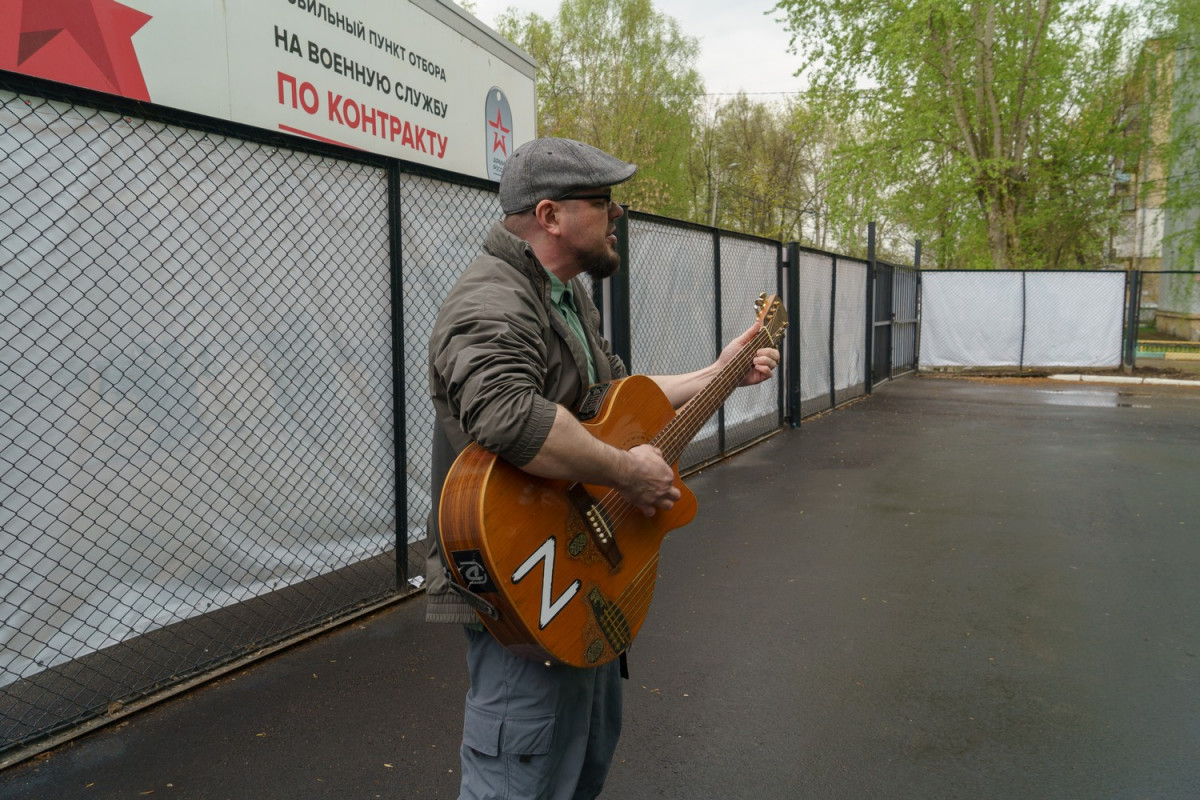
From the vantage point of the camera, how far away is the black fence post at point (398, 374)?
4.47m

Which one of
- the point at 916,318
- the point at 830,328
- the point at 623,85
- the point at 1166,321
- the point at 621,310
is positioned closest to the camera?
the point at 621,310

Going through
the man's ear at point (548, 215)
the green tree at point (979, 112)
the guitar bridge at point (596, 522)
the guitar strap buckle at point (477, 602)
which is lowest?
the guitar strap buckle at point (477, 602)

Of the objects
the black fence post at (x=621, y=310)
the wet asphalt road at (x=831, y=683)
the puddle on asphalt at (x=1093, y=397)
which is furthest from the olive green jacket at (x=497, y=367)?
the puddle on asphalt at (x=1093, y=397)

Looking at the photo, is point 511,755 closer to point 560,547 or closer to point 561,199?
point 560,547

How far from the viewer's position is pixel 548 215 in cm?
188

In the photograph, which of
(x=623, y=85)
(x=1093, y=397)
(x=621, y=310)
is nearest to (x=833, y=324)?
(x=1093, y=397)

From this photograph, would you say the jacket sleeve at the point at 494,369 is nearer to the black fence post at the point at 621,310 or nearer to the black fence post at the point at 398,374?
the black fence post at the point at 398,374

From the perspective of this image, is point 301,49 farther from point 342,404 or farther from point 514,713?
point 514,713

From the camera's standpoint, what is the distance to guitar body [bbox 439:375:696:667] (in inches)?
62.7

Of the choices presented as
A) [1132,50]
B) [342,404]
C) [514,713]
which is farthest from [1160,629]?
[1132,50]

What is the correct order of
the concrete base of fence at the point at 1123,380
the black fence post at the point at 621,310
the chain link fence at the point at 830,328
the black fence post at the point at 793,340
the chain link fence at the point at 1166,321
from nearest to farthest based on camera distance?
the black fence post at the point at 621,310, the black fence post at the point at 793,340, the chain link fence at the point at 830,328, the concrete base of fence at the point at 1123,380, the chain link fence at the point at 1166,321

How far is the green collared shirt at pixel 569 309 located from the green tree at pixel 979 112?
21.5m

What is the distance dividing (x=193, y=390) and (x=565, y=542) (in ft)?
8.49

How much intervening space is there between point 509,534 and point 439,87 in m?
4.85
